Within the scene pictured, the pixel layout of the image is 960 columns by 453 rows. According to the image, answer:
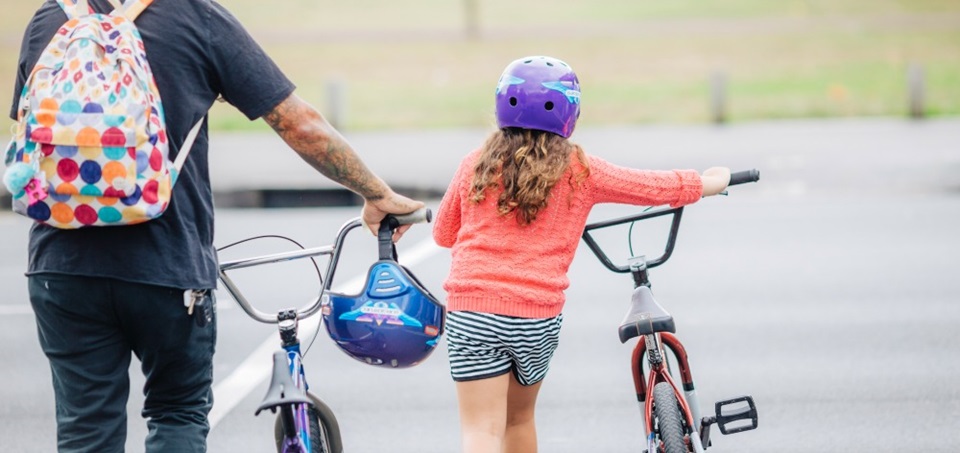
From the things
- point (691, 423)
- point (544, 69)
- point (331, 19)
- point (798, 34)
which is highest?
point (331, 19)

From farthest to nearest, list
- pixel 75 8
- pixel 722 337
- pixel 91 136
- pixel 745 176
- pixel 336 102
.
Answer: pixel 336 102 → pixel 722 337 → pixel 745 176 → pixel 75 8 → pixel 91 136

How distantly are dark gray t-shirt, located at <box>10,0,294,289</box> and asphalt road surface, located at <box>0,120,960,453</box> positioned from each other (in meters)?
2.47

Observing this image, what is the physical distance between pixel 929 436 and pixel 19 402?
4253 mm

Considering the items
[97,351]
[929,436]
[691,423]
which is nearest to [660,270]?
[929,436]

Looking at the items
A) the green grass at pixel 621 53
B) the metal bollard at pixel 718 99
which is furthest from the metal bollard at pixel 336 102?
the metal bollard at pixel 718 99

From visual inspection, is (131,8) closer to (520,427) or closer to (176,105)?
(176,105)

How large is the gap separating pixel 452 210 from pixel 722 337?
3796 mm

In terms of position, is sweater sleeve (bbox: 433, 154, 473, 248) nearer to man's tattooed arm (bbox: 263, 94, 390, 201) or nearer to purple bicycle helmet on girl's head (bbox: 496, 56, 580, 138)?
purple bicycle helmet on girl's head (bbox: 496, 56, 580, 138)

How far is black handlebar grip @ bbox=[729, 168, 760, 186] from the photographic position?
3844mm

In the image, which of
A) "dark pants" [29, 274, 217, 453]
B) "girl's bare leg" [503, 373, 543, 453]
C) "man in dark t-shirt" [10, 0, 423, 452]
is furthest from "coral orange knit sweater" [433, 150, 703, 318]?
"dark pants" [29, 274, 217, 453]

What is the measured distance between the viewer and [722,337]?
7352mm

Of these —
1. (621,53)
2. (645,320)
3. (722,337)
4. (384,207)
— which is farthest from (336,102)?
(384,207)

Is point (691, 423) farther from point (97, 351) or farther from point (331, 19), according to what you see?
point (331, 19)

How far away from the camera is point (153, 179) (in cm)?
311
